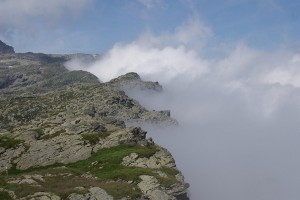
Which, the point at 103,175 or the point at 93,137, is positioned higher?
the point at 93,137

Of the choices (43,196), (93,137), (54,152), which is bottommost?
(43,196)

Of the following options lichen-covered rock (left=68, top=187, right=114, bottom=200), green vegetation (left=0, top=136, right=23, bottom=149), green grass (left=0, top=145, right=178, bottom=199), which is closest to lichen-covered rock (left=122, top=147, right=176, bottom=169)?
green grass (left=0, top=145, right=178, bottom=199)

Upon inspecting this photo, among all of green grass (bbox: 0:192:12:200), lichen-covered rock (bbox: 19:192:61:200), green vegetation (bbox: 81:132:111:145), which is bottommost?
green grass (bbox: 0:192:12:200)

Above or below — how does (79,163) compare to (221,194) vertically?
below

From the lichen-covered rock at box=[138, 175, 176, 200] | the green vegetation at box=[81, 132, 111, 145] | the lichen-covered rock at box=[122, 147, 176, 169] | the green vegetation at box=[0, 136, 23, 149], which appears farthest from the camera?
the green vegetation at box=[0, 136, 23, 149]

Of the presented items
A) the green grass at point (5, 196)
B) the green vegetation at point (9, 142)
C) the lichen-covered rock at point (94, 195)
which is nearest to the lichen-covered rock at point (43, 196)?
the lichen-covered rock at point (94, 195)

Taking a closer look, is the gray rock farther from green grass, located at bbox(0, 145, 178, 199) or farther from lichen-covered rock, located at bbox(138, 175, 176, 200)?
lichen-covered rock, located at bbox(138, 175, 176, 200)

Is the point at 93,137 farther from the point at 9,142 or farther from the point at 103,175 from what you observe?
the point at 103,175

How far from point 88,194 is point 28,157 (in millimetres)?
35667

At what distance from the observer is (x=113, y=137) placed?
→ 95.4 metres

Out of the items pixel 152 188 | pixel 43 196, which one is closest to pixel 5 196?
pixel 43 196

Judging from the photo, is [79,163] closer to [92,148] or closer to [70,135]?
[92,148]

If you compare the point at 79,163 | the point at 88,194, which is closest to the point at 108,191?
the point at 88,194

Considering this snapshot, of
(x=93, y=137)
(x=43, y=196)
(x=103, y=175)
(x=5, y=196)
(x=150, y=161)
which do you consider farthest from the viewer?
(x=93, y=137)
